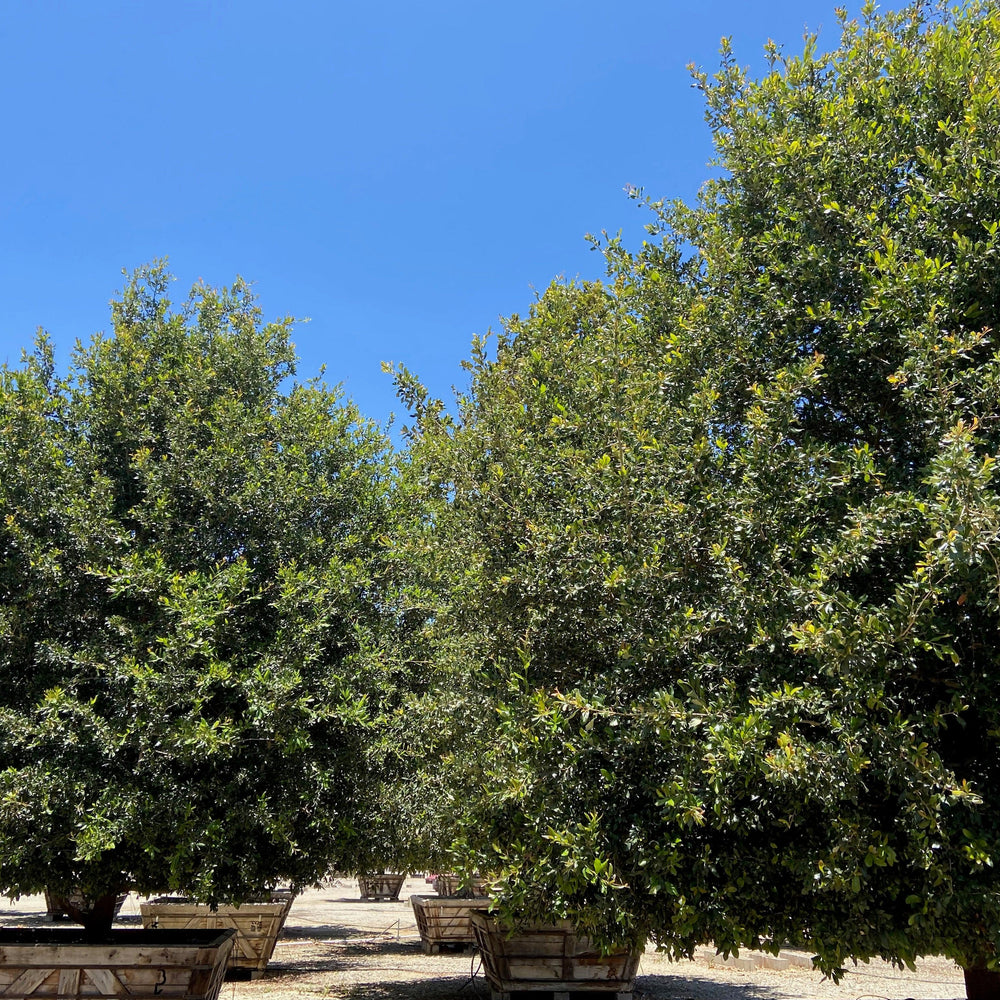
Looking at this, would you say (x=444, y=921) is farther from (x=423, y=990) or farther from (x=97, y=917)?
(x=97, y=917)

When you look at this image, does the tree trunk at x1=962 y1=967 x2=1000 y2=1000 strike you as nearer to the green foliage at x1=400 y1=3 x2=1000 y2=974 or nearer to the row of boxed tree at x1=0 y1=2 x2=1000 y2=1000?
the row of boxed tree at x1=0 y1=2 x2=1000 y2=1000

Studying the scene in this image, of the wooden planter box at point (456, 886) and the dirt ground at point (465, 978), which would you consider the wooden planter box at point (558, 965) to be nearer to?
the wooden planter box at point (456, 886)

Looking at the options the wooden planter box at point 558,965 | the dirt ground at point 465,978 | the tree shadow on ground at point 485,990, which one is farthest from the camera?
the dirt ground at point 465,978

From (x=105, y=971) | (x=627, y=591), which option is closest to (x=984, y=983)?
(x=627, y=591)

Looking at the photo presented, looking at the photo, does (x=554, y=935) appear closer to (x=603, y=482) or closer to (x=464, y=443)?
(x=464, y=443)

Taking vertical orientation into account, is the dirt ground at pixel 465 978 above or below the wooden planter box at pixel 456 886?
below

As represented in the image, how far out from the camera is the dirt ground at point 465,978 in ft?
50.4

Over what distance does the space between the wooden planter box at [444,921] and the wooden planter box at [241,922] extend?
417 cm

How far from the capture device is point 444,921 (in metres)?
21.3

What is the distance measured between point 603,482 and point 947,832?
404 cm

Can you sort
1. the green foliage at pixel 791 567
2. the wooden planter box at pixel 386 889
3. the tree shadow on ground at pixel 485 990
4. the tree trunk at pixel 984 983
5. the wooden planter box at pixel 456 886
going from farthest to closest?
1. the wooden planter box at pixel 386 889
2. the wooden planter box at pixel 456 886
3. the tree shadow on ground at pixel 485 990
4. the tree trunk at pixel 984 983
5. the green foliage at pixel 791 567

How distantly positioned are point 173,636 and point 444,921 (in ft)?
47.9

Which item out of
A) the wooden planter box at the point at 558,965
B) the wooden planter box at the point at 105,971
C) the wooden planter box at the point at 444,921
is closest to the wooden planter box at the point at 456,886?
the wooden planter box at the point at 444,921

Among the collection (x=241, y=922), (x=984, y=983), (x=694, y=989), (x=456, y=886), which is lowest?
(x=694, y=989)
